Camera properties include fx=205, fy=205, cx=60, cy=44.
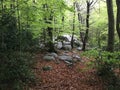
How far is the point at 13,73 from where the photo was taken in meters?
8.80

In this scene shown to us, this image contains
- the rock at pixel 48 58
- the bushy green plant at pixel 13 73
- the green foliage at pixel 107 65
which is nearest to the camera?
the bushy green plant at pixel 13 73

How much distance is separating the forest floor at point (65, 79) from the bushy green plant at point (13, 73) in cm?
61

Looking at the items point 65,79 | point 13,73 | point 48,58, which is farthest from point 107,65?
point 48,58

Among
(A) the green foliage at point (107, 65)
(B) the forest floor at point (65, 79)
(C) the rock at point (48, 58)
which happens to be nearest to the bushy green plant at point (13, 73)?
(B) the forest floor at point (65, 79)

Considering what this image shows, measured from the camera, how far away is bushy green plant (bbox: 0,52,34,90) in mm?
8443

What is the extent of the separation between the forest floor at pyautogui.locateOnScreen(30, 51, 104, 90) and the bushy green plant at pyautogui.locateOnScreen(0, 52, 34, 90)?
2.01ft

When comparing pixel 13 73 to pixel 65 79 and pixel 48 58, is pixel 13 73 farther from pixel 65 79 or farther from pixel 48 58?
pixel 48 58

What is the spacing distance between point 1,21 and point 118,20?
679 cm

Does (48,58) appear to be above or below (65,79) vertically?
above

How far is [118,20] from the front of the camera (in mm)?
12133

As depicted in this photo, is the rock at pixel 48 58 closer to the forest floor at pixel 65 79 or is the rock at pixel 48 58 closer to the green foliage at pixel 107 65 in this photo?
the forest floor at pixel 65 79

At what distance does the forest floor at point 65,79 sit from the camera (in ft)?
31.0

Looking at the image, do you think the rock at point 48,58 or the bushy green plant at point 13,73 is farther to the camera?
the rock at point 48,58

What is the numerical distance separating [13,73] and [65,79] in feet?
10.0
